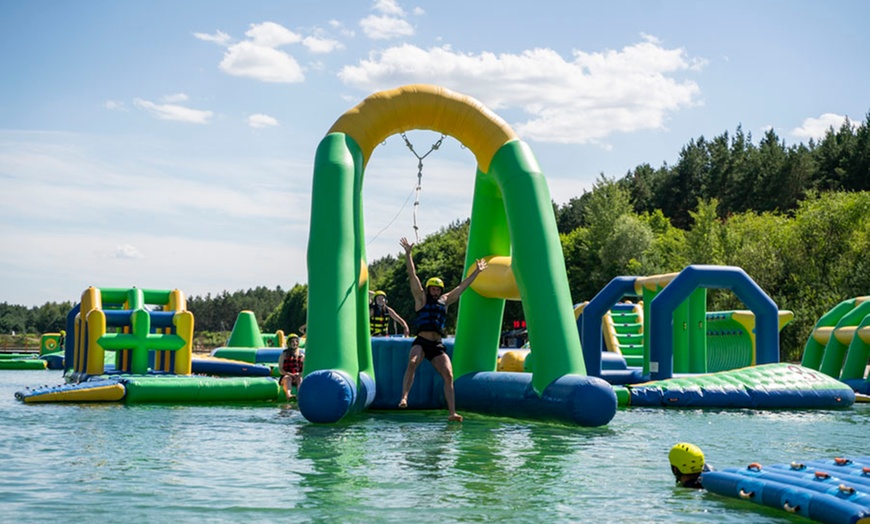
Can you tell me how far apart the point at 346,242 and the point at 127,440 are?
293 centimetres

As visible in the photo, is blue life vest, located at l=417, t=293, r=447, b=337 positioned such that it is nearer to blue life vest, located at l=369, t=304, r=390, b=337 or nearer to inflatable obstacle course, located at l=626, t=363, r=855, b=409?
blue life vest, located at l=369, t=304, r=390, b=337

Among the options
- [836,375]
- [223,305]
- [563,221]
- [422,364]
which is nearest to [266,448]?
[422,364]

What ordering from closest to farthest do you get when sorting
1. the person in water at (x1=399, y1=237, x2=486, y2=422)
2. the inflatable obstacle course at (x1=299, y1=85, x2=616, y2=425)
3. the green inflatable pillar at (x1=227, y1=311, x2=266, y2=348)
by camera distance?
the inflatable obstacle course at (x1=299, y1=85, x2=616, y2=425) < the person in water at (x1=399, y1=237, x2=486, y2=422) < the green inflatable pillar at (x1=227, y1=311, x2=266, y2=348)

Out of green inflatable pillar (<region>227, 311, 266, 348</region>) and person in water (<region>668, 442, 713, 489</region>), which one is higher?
green inflatable pillar (<region>227, 311, 266, 348</region>)

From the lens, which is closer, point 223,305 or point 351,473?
point 351,473

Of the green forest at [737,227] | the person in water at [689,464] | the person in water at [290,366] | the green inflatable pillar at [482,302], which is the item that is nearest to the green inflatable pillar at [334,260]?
the green inflatable pillar at [482,302]

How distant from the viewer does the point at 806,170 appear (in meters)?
52.2

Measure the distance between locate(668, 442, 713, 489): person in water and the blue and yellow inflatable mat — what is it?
76 mm

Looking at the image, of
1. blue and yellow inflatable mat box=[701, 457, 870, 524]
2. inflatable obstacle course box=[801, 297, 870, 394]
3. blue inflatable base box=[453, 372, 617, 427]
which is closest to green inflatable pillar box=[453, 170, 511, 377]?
blue inflatable base box=[453, 372, 617, 427]

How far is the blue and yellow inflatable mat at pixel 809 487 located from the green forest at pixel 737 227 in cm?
2774

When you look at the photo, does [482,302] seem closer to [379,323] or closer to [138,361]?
[379,323]

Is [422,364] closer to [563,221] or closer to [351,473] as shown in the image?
[351,473]

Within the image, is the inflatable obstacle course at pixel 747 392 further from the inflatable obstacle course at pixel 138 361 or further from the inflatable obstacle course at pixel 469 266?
the inflatable obstacle course at pixel 138 361

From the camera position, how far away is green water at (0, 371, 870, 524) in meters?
5.16
